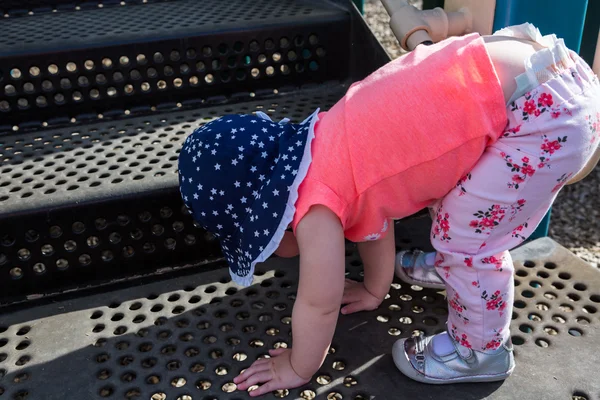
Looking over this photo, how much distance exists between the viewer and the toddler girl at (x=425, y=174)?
3.82 ft

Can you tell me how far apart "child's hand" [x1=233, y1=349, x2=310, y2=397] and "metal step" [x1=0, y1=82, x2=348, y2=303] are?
1.37 ft

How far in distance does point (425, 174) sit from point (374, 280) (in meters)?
0.33

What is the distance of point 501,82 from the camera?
1179 millimetres

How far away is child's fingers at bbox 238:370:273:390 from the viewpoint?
1229 millimetres

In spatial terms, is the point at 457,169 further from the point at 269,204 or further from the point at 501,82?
the point at 269,204

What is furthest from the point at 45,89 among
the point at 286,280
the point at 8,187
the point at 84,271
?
the point at 286,280

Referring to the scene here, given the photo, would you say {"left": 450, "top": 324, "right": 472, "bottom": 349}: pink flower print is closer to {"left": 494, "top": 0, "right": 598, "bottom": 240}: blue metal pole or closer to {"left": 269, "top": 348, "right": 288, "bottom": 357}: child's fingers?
{"left": 269, "top": 348, "right": 288, "bottom": 357}: child's fingers

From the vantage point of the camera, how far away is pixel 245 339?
53.1 inches

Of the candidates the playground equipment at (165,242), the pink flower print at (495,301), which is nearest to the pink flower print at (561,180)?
the pink flower print at (495,301)

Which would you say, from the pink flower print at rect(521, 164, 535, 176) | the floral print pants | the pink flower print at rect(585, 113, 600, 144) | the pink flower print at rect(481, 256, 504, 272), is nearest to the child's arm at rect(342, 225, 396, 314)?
the floral print pants

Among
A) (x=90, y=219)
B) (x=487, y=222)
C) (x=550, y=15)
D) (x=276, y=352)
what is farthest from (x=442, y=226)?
(x=90, y=219)

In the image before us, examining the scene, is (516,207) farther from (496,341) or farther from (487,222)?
(496,341)

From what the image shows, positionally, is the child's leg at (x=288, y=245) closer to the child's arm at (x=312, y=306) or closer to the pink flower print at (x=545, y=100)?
the child's arm at (x=312, y=306)

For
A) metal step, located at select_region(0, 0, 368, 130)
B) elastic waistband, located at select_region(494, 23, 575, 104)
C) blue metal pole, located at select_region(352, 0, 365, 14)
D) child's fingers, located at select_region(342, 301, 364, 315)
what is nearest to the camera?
elastic waistband, located at select_region(494, 23, 575, 104)
